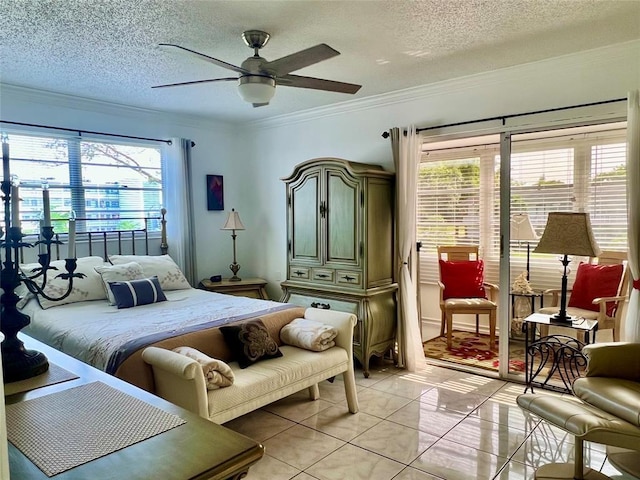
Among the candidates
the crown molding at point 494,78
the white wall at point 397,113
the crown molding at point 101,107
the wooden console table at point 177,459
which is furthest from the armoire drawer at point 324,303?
the wooden console table at point 177,459

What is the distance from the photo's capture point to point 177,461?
985 mm

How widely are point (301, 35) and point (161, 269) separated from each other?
254 centimetres

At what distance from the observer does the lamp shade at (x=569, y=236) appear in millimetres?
3088

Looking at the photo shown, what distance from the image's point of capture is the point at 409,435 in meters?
2.89

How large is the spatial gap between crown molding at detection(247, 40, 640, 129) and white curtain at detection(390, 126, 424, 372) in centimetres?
35

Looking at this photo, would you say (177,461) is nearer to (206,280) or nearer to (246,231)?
(206,280)

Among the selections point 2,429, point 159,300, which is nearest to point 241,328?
point 159,300

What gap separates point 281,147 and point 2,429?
4814 mm

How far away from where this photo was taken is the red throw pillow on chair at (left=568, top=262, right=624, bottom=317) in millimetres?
3797

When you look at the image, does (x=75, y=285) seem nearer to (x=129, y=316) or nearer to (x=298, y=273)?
(x=129, y=316)

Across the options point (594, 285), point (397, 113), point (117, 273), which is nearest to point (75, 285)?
point (117, 273)

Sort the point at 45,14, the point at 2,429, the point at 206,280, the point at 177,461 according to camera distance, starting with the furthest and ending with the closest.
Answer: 1. the point at 206,280
2. the point at 45,14
3. the point at 177,461
4. the point at 2,429

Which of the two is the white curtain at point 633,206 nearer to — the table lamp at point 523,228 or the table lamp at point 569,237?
the table lamp at point 569,237

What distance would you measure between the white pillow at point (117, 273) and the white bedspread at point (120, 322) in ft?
0.43
